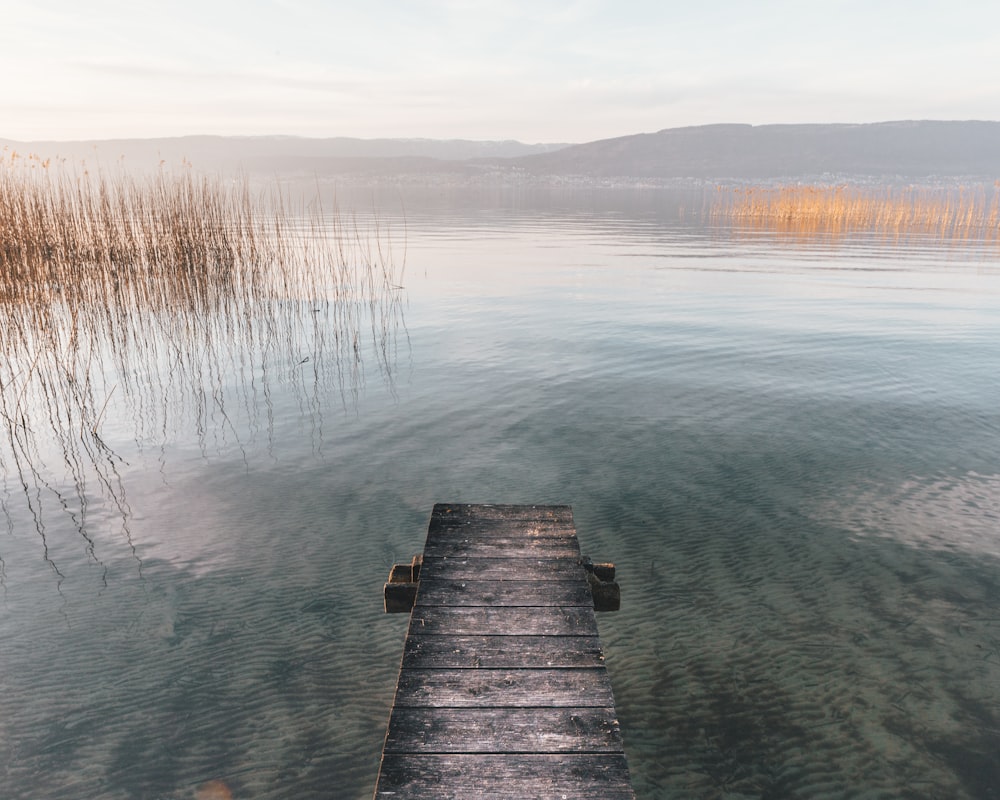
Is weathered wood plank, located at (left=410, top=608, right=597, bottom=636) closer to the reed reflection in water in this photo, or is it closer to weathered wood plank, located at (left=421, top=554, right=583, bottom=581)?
weathered wood plank, located at (left=421, top=554, right=583, bottom=581)

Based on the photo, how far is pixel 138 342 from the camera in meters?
12.4

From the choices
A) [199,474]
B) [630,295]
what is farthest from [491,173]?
[199,474]

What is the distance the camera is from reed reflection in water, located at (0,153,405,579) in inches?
310

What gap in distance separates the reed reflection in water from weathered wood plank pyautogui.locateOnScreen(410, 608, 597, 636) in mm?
3865

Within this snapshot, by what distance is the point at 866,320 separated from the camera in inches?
613

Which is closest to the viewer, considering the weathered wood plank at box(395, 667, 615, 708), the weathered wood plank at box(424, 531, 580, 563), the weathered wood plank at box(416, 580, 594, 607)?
the weathered wood plank at box(395, 667, 615, 708)

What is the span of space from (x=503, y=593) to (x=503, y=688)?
894mm

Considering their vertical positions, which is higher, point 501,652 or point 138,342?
point 138,342

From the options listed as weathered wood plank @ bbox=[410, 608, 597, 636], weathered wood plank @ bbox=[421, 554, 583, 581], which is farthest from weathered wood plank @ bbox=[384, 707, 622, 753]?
weathered wood plank @ bbox=[421, 554, 583, 581]

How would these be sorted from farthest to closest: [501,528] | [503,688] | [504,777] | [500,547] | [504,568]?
[501,528] < [500,547] < [504,568] < [503,688] < [504,777]

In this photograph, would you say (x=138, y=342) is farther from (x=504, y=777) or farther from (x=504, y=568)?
(x=504, y=777)

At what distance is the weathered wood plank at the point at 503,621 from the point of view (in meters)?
3.61

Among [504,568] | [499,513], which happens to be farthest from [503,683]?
[499,513]

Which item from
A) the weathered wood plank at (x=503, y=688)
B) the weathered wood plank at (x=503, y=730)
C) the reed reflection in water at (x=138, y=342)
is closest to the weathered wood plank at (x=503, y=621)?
the weathered wood plank at (x=503, y=688)
